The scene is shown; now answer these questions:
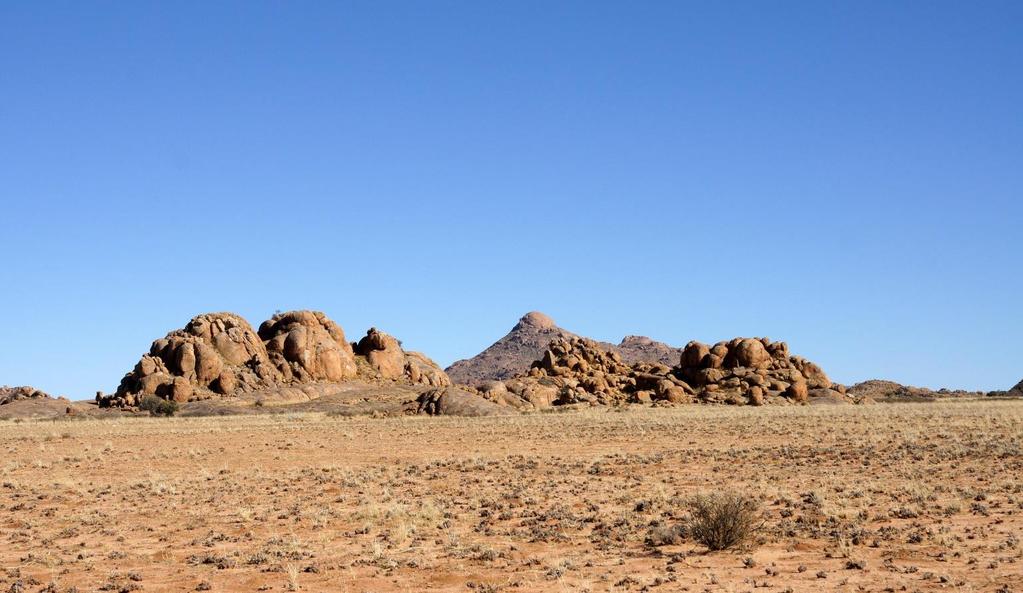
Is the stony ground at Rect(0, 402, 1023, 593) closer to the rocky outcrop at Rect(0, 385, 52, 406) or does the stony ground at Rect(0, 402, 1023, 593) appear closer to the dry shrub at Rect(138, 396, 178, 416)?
the dry shrub at Rect(138, 396, 178, 416)

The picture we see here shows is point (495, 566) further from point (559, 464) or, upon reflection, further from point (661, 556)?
point (559, 464)

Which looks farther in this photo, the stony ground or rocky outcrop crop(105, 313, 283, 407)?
rocky outcrop crop(105, 313, 283, 407)

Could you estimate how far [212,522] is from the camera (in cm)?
1941

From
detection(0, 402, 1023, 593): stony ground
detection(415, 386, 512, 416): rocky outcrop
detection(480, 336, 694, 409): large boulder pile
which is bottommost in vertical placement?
detection(0, 402, 1023, 593): stony ground

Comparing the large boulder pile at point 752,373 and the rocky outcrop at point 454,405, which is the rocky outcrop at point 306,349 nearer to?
the rocky outcrop at point 454,405

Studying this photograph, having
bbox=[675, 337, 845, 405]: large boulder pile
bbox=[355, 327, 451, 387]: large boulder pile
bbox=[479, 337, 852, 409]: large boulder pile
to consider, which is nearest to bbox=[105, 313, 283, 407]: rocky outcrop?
bbox=[355, 327, 451, 387]: large boulder pile

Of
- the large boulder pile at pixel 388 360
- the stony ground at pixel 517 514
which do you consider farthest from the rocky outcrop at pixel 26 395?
the stony ground at pixel 517 514

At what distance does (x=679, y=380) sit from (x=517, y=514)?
68030mm

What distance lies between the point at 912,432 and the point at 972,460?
36.4 feet

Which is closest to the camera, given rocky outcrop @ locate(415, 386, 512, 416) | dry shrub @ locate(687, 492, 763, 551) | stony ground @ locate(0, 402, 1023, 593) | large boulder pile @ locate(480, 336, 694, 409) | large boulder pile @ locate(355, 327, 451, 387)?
stony ground @ locate(0, 402, 1023, 593)

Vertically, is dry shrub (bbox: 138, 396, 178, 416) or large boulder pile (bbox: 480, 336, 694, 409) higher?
large boulder pile (bbox: 480, 336, 694, 409)

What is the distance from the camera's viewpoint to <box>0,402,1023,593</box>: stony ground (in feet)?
45.0

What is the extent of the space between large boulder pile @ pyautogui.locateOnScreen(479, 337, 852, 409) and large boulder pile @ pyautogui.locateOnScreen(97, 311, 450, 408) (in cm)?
1592

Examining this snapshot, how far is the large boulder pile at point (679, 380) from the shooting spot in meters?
77.8
